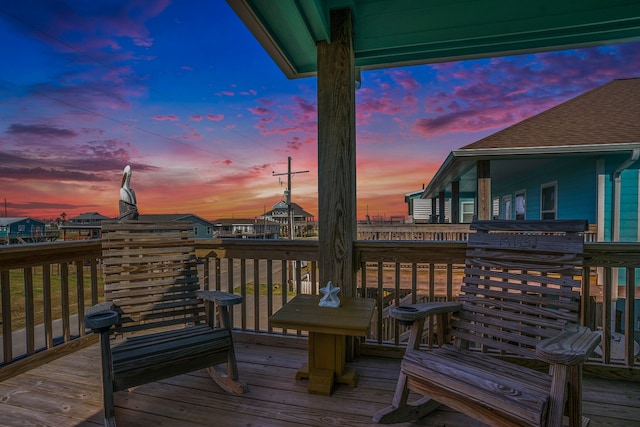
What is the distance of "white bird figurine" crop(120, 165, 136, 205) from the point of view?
2711 millimetres

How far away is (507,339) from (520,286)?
1.02ft

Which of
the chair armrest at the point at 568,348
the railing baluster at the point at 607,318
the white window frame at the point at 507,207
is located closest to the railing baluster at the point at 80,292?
the chair armrest at the point at 568,348

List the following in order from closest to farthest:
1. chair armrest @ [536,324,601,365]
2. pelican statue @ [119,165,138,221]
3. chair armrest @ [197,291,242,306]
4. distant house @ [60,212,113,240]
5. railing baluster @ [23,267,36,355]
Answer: chair armrest @ [536,324,601,365], chair armrest @ [197,291,242,306], railing baluster @ [23,267,36,355], pelican statue @ [119,165,138,221], distant house @ [60,212,113,240]

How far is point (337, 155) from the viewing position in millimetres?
2447

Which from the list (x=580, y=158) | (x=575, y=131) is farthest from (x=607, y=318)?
(x=580, y=158)

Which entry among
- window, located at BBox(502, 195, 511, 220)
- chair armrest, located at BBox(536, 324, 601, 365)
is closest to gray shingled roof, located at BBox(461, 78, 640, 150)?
window, located at BBox(502, 195, 511, 220)

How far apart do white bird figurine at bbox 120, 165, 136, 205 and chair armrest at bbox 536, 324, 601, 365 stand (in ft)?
9.40

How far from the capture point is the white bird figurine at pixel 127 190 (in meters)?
2.71

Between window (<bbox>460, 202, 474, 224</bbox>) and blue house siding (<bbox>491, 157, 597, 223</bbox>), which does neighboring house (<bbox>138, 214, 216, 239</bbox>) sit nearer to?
blue house siding (<bbox>491, 157, 597, 223</bbox>)

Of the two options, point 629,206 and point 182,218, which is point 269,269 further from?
point 182,218

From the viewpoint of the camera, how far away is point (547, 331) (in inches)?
68.4

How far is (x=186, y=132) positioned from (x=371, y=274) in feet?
16.5

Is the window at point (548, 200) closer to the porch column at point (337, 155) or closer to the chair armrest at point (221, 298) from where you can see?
the porch column at point (337, 155)

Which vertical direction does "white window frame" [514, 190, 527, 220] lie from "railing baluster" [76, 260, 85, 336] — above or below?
above
